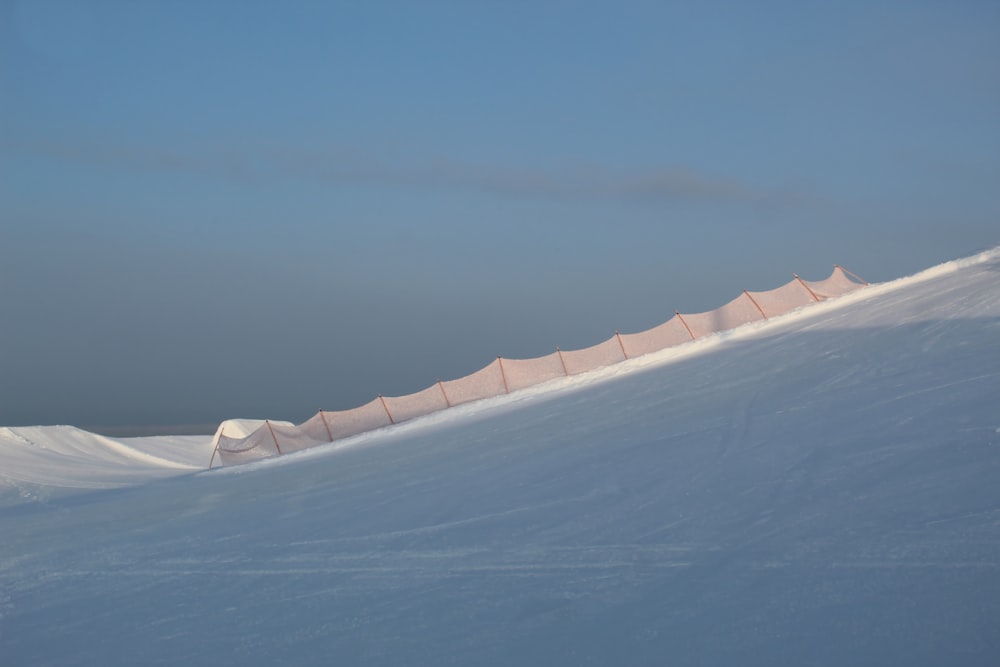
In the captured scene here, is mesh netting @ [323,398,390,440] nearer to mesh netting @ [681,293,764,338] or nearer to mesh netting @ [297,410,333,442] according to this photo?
mesh netting @ [297,410,333,442]

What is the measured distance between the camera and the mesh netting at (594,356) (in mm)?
21688

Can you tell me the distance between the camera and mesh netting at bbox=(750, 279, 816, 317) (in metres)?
21.6

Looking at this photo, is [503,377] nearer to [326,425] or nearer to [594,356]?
[594,356]

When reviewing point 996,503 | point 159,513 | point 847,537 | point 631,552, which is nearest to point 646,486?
point 631,552

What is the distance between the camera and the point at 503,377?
21.5m

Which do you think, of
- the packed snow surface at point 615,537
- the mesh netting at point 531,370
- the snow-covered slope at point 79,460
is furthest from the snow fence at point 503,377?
the packed snow surface at point 615,537

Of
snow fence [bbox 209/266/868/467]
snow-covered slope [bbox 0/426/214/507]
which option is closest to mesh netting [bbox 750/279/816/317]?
snow fence [bbox 209/266/868/467]

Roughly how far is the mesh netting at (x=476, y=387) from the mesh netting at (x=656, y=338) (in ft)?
10.2

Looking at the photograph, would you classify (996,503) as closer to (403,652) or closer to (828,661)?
(828,661)

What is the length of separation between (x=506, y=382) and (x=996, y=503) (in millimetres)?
14833

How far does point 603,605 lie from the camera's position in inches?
261

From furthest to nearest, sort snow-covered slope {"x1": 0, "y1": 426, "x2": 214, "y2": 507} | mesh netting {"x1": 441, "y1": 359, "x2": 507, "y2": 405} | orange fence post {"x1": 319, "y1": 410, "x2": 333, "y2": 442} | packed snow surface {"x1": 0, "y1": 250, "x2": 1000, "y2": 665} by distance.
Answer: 1. mesh netting {"x1": 441, "y1": 359, "x2": 507, "y2": 405}
2. orange fence post {"x1": 319, "y1": 410, "x2": 333, "y2": 442}
3. snow-covered slope {"x1": 0, "y1": 426, "x2": 214, "y2": 507}
4. packed snow surface {"x1": 0, "y1": 250, "x2": 1000, "y2": 665}

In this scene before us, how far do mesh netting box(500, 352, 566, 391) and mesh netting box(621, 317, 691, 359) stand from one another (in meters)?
1.66

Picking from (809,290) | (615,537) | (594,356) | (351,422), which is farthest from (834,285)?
(615,537)
